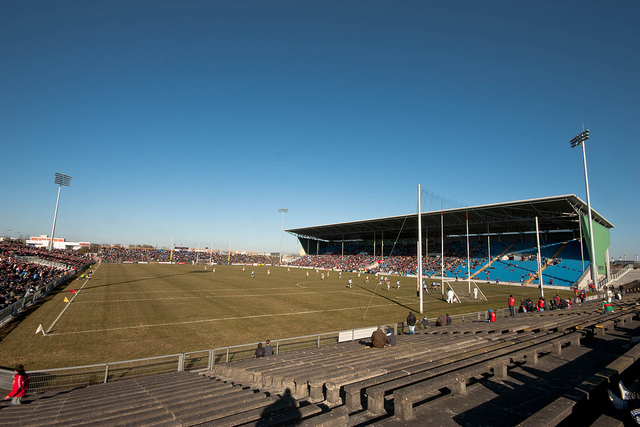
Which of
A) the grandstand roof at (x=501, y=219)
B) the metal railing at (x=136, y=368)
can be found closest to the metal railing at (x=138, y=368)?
the metal railing at (x=136, y=368)

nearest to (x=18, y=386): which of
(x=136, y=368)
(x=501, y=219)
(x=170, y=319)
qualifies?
(x=136, y=368)

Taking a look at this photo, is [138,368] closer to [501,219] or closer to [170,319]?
[170,319]

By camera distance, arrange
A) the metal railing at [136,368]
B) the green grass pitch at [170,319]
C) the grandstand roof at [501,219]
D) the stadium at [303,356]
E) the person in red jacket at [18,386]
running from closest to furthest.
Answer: the stadium at [303,356] < the person in red jacket at [18,386] < the metal railing at [136,368] < the green grass pitch at [170,319] < the grandstand roof at [501,219]

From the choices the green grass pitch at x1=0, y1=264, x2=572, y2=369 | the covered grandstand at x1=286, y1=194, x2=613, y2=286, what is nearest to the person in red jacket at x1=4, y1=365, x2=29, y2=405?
the green grass pitch at x1=0, y1=264, x2=572, y2=369

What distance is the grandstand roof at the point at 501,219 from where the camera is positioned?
141 ft

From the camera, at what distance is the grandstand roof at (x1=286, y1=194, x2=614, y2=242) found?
43.1 metres

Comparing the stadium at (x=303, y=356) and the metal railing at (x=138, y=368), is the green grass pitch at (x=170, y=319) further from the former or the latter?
the metal railing at (x=138, y=368)

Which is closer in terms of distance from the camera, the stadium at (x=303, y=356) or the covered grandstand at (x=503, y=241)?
the stadium at (x=303, y=356)

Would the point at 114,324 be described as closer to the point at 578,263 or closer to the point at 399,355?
the point at 399,355

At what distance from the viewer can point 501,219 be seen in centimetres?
5456

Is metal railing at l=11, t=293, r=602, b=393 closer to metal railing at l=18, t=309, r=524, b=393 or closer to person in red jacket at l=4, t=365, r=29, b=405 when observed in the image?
metal railing at l=18, t=309, r=524, b=393

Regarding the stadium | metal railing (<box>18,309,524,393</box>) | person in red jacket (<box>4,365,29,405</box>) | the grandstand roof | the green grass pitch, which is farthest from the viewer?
the grandstand roof

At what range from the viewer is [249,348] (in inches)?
548

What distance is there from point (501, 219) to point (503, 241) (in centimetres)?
1167
